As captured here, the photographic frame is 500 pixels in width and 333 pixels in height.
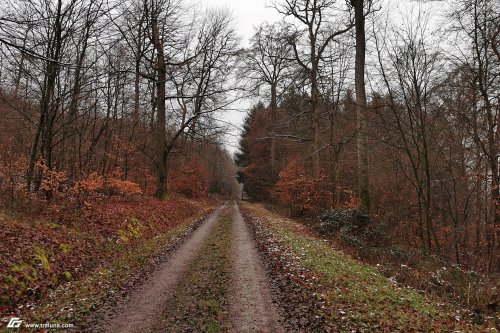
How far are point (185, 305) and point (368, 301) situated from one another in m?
3.54

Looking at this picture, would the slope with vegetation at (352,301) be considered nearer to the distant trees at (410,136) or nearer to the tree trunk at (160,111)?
the distant trees at (410,136)

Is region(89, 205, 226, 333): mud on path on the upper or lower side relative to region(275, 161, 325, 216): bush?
lower

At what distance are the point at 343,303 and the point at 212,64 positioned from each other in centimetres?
2021

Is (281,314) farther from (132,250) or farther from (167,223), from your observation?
(167,223)

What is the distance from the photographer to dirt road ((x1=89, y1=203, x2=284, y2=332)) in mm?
5648

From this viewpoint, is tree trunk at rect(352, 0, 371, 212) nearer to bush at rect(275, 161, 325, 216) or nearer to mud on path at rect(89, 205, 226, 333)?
mud on path at rect(89, 205, 226, 333)

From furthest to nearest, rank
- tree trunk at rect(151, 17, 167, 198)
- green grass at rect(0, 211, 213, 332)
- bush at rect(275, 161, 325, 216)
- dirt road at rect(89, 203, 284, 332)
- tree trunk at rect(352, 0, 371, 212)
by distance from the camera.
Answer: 1. bush at rect(275, 161, 325, 216)
2. tree trunk at rect(151, 17, 167, 198)
3. tree trunk at rect(352, 0, 371, 212)
4. green grass at rect(0, 211, 213, 332)
5. dirt road at rect(89, 203, 284, 332)

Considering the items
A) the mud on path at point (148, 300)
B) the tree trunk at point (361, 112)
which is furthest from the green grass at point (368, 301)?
the tree trunk at point (361, 112)

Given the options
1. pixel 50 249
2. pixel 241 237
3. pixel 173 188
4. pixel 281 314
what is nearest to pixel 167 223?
pixel 241 237

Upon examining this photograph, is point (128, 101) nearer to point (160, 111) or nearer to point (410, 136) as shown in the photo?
point (160, 111)

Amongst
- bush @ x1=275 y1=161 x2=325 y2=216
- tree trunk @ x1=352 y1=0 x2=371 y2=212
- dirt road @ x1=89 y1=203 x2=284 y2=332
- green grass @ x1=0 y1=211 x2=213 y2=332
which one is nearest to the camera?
dirt road @ x1=89 y1=203 x2=284 y2=332

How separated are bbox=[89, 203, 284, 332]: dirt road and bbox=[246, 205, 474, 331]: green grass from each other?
117 cm

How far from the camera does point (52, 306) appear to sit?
20.6 feet

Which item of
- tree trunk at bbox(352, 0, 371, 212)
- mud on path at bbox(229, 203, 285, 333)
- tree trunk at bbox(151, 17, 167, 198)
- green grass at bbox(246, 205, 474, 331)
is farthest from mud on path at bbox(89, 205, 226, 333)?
tree trunk at bbox(151, 17, 167, 198)
